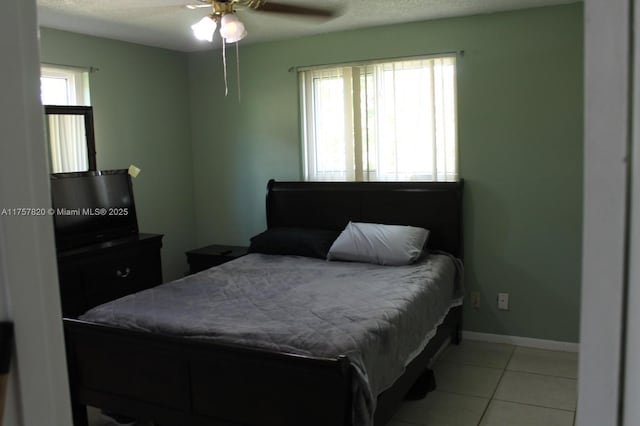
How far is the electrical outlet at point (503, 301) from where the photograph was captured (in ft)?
13.4

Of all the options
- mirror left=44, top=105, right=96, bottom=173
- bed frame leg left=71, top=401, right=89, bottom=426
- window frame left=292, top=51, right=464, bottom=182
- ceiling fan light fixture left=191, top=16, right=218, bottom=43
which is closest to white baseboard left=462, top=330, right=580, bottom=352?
window frame left=292, top=51, right=464, bottom=182

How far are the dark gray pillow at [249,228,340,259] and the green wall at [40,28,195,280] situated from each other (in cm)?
101

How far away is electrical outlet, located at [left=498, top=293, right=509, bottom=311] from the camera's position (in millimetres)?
4078

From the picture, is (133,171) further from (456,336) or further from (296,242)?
(456,336)

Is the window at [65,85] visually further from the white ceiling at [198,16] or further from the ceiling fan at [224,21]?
the ceiling fan at [224,21]

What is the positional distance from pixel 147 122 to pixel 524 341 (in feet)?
11.1

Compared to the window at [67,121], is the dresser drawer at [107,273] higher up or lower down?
lower down

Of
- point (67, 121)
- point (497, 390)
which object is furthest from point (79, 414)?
point (497, 390)

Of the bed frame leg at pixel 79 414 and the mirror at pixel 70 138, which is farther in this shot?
the mirror at pixel 70 138

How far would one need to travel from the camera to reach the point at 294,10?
11.6 feet

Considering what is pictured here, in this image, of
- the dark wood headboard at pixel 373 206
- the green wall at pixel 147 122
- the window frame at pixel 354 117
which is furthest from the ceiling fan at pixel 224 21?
the dark wood headboard at pixel 373 206

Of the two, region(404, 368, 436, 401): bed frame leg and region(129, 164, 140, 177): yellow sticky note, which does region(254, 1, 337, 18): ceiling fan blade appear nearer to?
region(129, 164, 140, 177): yellow sticky note

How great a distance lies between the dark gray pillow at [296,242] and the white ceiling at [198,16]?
4.95ft

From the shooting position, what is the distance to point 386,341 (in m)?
2.60
